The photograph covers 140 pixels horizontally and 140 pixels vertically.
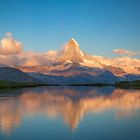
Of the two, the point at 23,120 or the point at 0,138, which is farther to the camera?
the point at 23,120

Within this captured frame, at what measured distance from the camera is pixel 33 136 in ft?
130

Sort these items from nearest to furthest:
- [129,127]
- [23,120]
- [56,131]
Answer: [56,131] → [129,127] → [23,120]

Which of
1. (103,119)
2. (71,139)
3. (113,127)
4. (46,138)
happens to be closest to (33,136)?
(46,138)

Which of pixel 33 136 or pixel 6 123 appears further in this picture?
pixel 6 123

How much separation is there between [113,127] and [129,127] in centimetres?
237

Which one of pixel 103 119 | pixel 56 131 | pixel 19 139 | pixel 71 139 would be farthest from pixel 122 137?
pixel 103 119

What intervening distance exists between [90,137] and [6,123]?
1565 cm

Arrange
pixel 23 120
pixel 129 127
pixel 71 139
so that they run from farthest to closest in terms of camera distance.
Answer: pixel 23 120 → pixel 129 127 → pixel 71 139

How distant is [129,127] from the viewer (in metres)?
46.5

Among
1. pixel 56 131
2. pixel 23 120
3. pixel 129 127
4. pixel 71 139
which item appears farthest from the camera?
pixel 23 120

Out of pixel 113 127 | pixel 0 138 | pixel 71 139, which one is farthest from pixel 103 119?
pixel 0 138

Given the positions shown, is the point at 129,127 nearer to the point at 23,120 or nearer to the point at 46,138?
the point at 46,138

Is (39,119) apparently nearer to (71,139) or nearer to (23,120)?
(23,120)

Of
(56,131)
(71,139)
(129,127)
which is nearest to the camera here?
(71,139)
